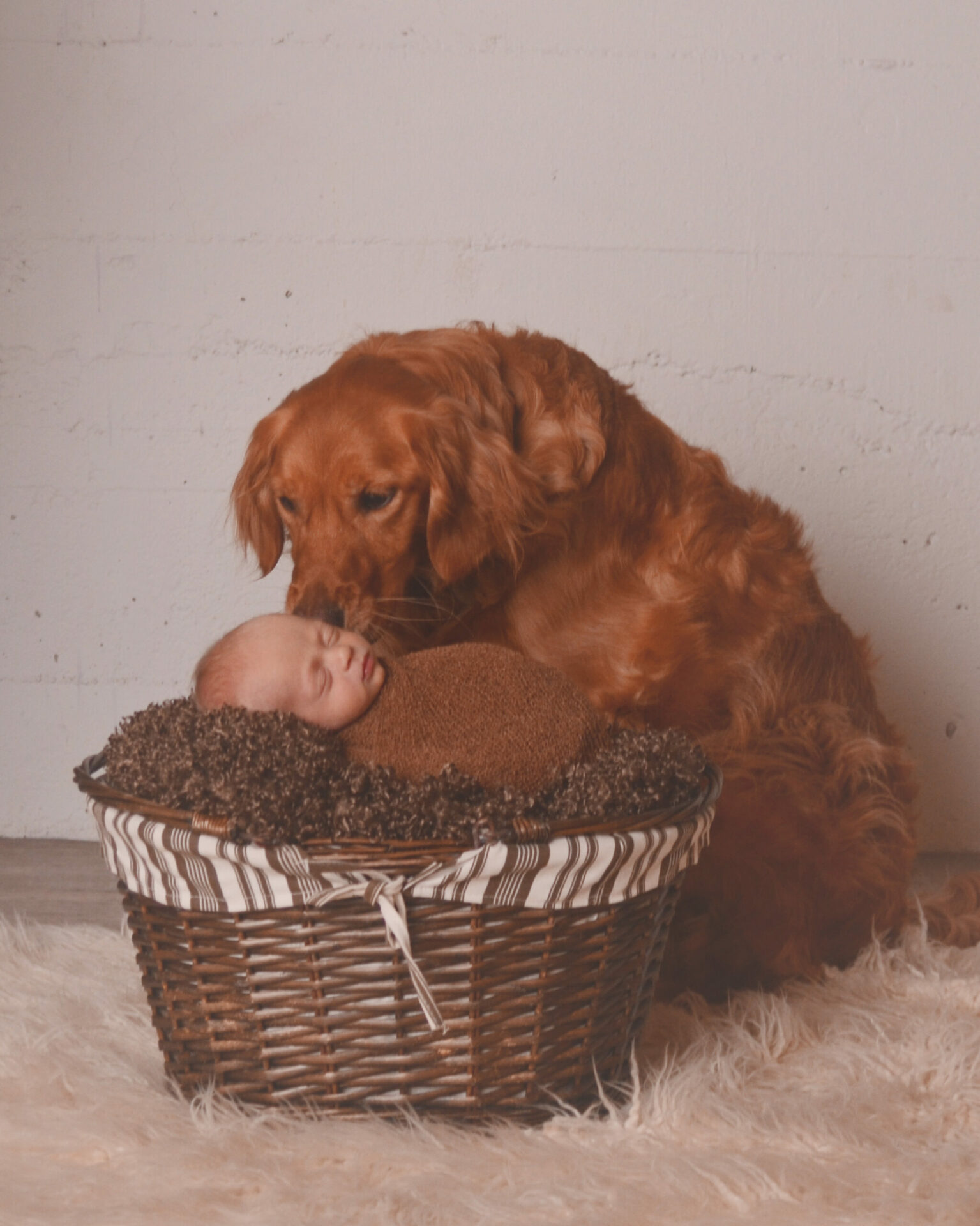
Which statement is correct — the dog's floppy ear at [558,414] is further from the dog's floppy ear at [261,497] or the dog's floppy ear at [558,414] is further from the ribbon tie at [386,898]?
the ribbon tie at [386,898]

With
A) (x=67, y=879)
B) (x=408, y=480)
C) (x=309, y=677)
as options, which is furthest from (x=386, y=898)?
(x=67, y=879)

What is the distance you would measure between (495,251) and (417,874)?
1.61m

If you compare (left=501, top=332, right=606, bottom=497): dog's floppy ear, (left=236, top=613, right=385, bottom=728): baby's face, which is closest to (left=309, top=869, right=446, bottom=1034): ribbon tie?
(left=236, top=613, right=385, bottom=728): baby's face

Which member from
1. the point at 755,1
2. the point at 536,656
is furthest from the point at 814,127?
the point at 536,656

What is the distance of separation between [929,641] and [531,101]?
129cm

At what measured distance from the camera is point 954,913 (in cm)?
189

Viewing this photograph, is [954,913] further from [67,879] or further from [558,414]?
[67,879]

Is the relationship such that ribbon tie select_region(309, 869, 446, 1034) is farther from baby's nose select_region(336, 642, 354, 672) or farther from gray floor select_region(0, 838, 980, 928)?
gray floor select_region(0, 838, 980, 928)

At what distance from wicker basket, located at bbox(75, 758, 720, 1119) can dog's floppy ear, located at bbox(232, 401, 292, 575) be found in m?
0.56

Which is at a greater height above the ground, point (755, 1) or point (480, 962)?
point (755, 1)


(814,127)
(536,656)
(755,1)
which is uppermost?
(755,1)

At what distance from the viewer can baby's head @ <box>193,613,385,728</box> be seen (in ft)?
4.07

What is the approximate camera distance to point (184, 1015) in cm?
121

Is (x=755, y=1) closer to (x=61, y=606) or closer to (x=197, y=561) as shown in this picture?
(x=197, y=561)
